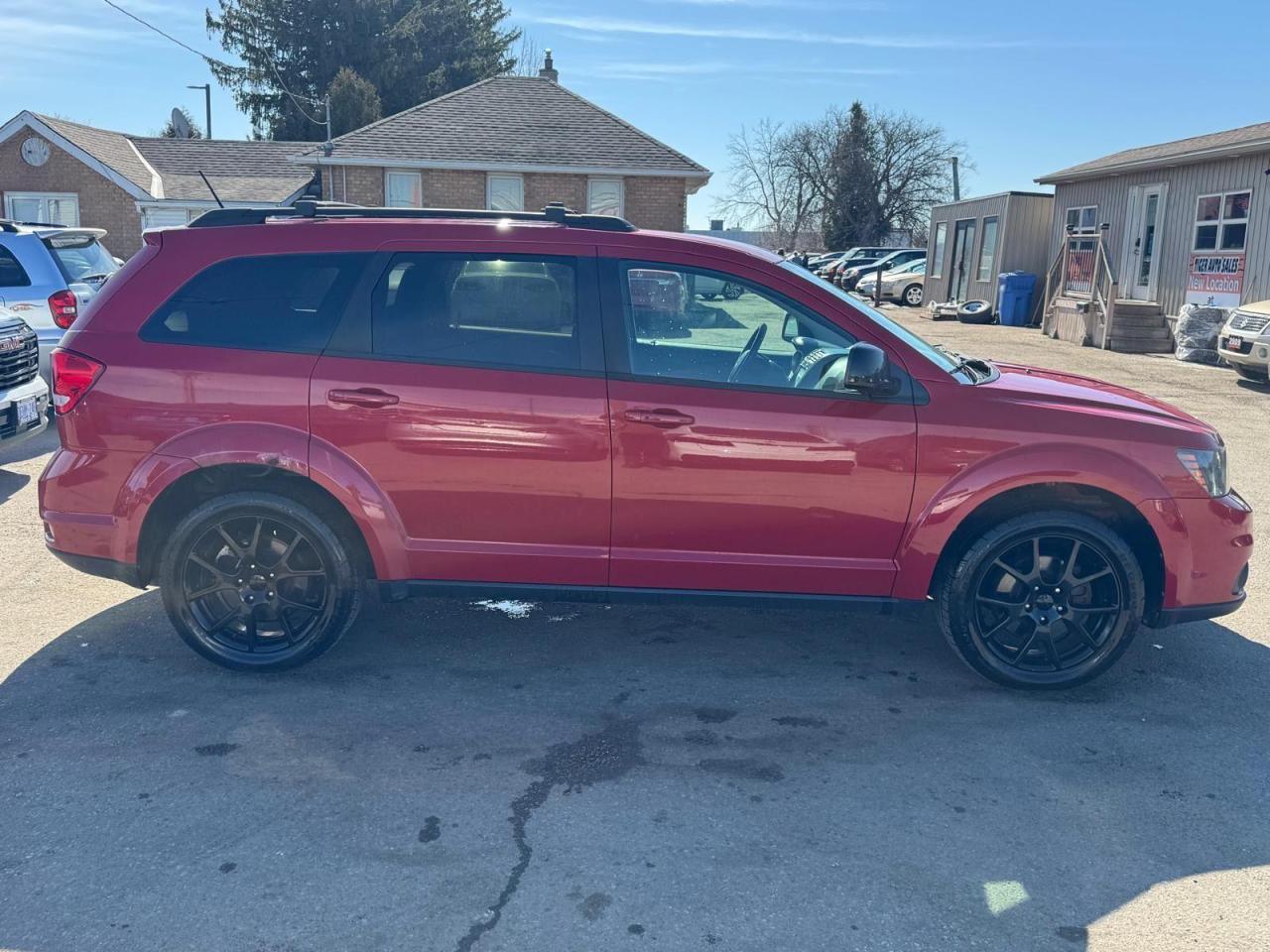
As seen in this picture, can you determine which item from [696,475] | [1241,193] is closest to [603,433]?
[696,475]

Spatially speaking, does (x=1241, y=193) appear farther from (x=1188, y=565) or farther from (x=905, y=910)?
(x=905, y=910)

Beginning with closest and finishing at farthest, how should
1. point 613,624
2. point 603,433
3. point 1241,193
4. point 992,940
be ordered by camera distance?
point 992,940 < point 603,433 < point 613,624 < point 1241,193

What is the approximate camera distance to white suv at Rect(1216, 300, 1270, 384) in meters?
14.4

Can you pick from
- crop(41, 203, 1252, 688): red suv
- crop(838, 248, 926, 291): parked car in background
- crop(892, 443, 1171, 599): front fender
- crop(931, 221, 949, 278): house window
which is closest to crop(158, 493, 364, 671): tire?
crop(41, 203, 1252, 688): red suv

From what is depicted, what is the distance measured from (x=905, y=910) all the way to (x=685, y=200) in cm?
2546

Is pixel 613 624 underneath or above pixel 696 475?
underneath

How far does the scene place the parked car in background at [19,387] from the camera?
24.4 feet

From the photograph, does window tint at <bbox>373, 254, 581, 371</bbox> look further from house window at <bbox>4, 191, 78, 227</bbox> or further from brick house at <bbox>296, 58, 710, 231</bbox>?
house window at <bbox>4, 191, 78, 227</bbox>

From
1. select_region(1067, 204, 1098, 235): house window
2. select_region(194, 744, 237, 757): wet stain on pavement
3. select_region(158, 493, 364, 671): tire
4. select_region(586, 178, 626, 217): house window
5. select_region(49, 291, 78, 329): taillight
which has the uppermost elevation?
Answer: select_region(586, 178, 626, 217): house window

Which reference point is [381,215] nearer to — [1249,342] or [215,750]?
[215,750]

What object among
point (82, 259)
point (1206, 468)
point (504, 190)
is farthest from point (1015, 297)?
point (1206, 468)

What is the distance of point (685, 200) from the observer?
27.1m

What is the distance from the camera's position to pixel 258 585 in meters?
4.48

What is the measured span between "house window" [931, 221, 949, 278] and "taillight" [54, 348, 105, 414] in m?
29.2
